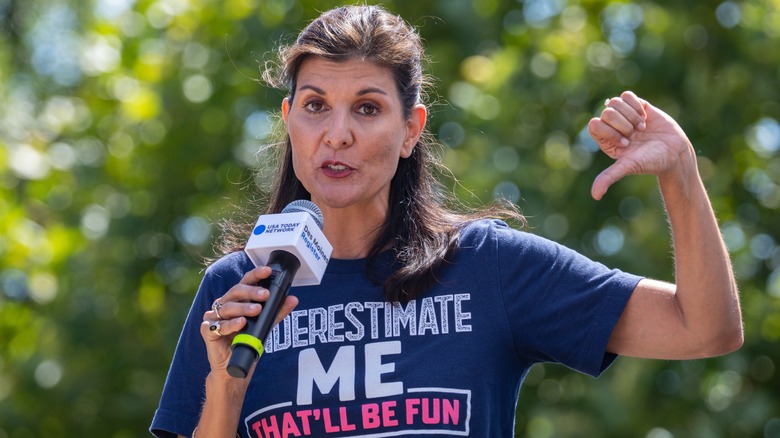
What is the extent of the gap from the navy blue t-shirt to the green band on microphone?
539 mm

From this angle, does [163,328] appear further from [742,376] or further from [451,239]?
[451,239]

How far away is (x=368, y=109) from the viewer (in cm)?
316

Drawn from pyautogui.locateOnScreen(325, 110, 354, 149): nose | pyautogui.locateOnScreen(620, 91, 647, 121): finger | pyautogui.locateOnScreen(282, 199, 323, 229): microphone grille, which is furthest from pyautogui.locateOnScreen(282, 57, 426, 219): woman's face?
pyautogui.locateOnScreen(620, 91, 647, 121): finger

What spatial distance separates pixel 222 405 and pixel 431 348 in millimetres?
502

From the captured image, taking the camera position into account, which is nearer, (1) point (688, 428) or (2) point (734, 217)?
(1) point (688, 428)

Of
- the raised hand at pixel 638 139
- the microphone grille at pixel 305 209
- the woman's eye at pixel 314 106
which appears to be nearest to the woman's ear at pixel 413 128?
the woman's eye at pixel 314 106

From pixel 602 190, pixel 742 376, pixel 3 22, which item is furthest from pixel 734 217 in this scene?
pixel 3 22

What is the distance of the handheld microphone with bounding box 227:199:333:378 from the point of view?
2385 millimetres

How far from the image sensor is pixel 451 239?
10.3 feet

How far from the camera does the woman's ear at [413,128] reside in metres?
3.32

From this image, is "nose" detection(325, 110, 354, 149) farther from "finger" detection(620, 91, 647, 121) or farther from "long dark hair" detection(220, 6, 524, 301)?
"finger" detection(620, 91, 647, 121)

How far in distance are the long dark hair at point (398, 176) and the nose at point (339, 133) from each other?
0.20 metres

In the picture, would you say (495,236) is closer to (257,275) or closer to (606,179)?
(606,179)

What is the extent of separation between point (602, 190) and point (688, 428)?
13.2 feet
